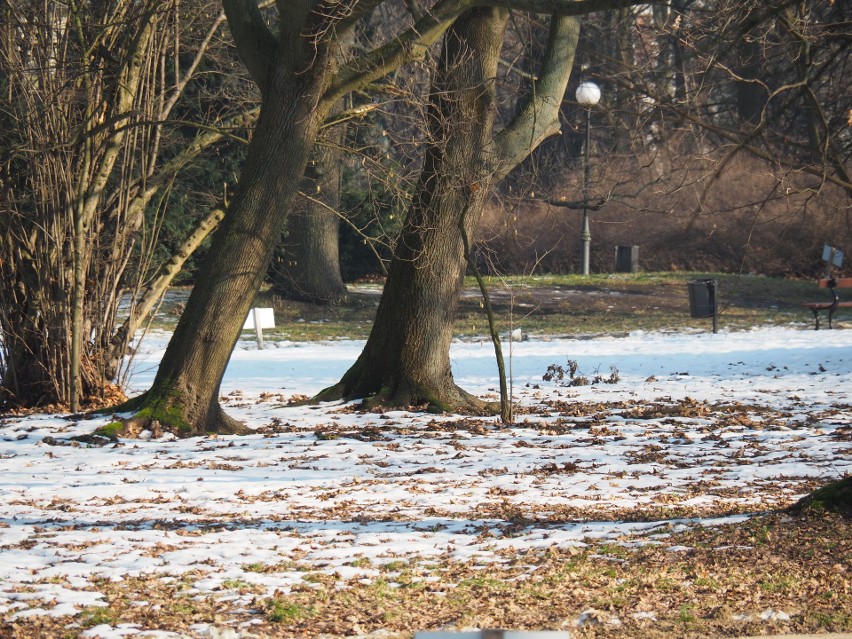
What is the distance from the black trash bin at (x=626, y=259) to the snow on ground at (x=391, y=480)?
16702 millimetres

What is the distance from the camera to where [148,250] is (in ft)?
38.2

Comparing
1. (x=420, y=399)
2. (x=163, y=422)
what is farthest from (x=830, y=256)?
(x=163, y=422)

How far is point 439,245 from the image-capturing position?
1070 centimetres

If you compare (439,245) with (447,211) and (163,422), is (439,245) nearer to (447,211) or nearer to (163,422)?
(447,211)

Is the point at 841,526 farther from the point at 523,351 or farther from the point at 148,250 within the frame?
the point at 523,351

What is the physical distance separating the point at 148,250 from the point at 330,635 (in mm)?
8061

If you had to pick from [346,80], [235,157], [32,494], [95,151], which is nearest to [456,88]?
[346,80]

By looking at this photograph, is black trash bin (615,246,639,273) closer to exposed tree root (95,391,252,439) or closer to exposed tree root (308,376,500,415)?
exposed tree root (308,376,500,415)

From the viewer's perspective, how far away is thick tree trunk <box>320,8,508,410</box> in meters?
10.4

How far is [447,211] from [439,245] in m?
0.34

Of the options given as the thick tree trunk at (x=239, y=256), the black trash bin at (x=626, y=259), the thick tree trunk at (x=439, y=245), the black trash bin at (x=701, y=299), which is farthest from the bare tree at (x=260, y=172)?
the black trash bin at (x=626, y=259)

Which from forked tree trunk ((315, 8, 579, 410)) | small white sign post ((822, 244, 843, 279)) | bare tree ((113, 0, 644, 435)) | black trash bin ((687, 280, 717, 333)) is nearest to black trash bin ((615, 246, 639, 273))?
small white sign post ((822, 244, 843, 279))

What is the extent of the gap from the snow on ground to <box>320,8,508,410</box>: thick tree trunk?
503 millimetres

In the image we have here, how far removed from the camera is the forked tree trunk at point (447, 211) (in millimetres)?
10414
